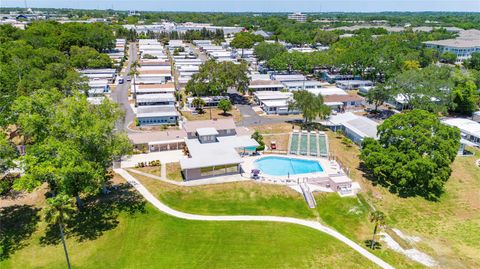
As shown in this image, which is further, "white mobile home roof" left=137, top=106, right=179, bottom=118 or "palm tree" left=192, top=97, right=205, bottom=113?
"palm tree" left=192, top=97, right=205, bottom=113

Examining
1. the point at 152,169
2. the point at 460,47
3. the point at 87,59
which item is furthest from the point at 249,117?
the point at 460,47

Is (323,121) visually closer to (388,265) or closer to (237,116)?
(237,116)

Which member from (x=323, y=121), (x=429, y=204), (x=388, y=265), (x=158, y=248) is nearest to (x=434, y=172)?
(x=429, y=204)

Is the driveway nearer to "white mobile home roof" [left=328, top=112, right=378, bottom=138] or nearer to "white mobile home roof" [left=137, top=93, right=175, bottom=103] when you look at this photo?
"white mobile home roof" [left=328, top=112, right=378, bottom=138]

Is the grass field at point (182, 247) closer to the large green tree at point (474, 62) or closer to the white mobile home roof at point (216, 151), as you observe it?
the white mobile home roof at point (216, 151)

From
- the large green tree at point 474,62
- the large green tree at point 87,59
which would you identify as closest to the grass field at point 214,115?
the large green tree at point 87,59

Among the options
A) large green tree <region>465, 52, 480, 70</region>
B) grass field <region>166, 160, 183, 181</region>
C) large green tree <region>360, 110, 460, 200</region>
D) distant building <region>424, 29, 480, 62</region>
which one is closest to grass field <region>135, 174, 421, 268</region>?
grass field <region>166, 160, 183, 181</region>
